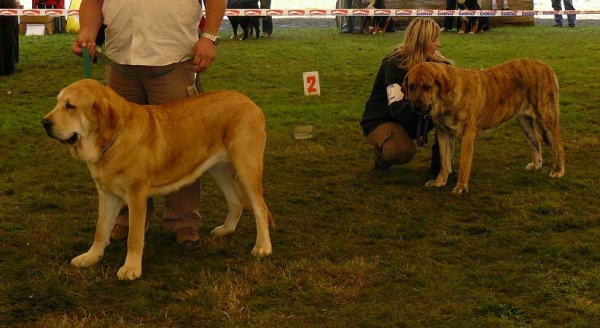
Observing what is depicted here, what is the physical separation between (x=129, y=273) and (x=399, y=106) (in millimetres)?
2852

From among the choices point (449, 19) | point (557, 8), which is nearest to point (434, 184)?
point (449, 19)

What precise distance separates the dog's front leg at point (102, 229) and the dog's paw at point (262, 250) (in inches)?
31.8

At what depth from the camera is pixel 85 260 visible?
14.5ft

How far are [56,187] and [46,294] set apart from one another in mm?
2327

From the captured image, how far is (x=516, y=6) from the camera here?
21.2 meters

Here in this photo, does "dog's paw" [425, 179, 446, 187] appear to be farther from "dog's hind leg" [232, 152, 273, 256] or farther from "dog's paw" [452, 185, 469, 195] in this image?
"dog's hind leg" [232, 152, 273, 256]

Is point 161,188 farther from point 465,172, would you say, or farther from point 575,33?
point 575,33

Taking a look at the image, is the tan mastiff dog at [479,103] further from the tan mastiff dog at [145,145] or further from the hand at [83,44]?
the hand at [83,44]

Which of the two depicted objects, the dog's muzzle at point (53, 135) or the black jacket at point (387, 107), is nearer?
the dog's muzzle at point (53, 135)

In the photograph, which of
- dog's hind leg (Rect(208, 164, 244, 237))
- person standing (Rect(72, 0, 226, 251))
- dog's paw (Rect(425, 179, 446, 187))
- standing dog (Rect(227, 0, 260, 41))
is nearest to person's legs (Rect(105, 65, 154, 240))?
person standing (Rect(72, 0, 226, 251))

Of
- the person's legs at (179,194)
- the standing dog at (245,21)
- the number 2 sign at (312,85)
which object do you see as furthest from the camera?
the standing dog at (245,21)

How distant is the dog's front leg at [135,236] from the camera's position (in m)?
4.18

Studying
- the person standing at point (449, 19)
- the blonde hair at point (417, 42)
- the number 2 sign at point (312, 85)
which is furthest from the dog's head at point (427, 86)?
the person standing at point (449, 19)

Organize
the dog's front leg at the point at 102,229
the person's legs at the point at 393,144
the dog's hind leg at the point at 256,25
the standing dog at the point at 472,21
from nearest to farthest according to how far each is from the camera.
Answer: the dog's front leg at the point at 102,229
the person's legs at the point at 393,144
the dog's hind leg at the point at 256,25
the standing dog at the point at 472,21
